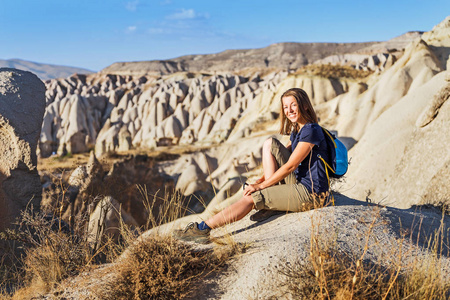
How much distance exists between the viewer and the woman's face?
3.65 m

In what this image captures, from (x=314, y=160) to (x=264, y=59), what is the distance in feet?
257

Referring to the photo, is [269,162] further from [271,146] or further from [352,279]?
[352,279]

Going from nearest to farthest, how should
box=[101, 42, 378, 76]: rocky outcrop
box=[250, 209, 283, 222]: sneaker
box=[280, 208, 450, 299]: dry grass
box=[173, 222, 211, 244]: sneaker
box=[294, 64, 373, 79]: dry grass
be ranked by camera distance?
box=[280, 208, 450, 299]: dry grass
box=[173, 222, 211, 244]: sneaker
box=[250, 209, 283, 222]: sneaker
box=[294, 64, 373, 79]: dry grass
box=[101, 42, 378, 76]: rocky outcrop

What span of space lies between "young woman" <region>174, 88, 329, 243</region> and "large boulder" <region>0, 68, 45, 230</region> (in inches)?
142

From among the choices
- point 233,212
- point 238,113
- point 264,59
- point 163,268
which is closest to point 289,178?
point 233,212

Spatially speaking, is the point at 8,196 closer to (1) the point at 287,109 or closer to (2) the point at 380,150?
(1) the point at 287,109

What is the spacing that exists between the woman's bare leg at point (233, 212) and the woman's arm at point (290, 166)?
101 mm

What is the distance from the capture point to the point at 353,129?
48.9 feet

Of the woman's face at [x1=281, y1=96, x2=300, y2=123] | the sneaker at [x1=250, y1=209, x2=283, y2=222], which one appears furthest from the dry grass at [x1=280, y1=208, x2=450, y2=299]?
the woman's face at [x1=281, y1=96, x2=300, y2=123]

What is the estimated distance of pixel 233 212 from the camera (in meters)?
3.46

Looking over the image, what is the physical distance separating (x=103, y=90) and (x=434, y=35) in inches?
1855

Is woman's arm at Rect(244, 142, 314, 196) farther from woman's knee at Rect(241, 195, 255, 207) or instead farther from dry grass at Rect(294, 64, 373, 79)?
dry grass at Rect(294, 64, 373, 79)

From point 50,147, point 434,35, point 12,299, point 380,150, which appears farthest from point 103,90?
point 12,299

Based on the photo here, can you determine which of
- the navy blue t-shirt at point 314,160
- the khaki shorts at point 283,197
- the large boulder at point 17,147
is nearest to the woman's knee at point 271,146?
the navy blue t-shirt at point 314,160
